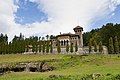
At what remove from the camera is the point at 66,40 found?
414 ft

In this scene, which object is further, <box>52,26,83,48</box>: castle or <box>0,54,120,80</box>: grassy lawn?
<box>52,26,83,48</box>: castle

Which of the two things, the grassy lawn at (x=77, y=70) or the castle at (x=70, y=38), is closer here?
the grassy lawn at (x=77, y=70)

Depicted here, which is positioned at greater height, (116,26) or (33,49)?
(116,26)

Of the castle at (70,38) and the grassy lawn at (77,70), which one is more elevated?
the castle at (70,38)

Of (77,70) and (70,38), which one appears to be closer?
(77,70)

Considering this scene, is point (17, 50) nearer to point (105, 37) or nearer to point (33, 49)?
point (33, 49)

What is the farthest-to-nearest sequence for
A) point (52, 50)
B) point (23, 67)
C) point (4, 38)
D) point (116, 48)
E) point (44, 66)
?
point (4, 38) < point (52, 50) < point (116, 48) < point (23, 67) < point (44, 66)

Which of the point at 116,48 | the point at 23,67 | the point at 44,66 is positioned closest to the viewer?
the point at 44,66

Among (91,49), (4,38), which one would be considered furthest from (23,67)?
(4,38)

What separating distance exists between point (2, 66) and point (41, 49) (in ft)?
125

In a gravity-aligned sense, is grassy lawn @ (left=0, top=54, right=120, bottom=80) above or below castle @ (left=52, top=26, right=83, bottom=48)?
below

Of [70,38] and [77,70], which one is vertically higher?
[70,38]

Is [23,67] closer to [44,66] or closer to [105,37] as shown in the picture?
[44,66]

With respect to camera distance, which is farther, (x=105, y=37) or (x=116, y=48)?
(x=105, y=37)
